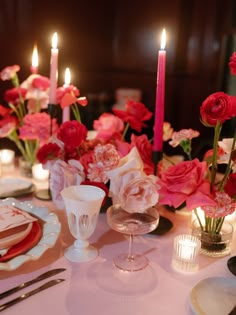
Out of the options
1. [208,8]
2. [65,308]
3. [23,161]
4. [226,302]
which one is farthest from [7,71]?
[208,8]

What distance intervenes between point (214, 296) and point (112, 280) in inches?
8.1

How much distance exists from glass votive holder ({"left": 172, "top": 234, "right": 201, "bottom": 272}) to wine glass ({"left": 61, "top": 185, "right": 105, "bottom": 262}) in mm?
186

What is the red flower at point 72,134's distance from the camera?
3.35 ft

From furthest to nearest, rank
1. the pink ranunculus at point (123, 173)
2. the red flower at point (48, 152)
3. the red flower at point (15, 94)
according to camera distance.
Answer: the red flower at point (15, 94) → the red flower at point (48, 152) → the pink ranunculus at point (123, 173)

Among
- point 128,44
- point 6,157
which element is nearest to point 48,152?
point 6,157

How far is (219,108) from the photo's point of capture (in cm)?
82

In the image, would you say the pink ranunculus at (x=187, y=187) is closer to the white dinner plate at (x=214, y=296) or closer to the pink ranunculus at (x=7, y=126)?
the white dinner plate at (x=214, y=296)

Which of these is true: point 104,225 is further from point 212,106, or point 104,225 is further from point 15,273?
point 212,106

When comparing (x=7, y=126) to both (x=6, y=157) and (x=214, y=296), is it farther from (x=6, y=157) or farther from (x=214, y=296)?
(x=214, y=296)

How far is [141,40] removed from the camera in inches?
113

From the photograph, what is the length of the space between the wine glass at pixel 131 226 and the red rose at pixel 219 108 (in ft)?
0.84

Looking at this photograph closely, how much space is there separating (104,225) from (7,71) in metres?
0.64

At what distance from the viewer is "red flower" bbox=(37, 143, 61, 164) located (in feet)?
3.36

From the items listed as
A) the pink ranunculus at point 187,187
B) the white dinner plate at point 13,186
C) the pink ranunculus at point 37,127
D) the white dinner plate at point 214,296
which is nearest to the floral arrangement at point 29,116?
the pink ranunculus at point 37,127
